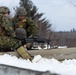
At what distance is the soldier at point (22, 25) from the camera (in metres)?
6.22

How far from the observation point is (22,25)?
263 inches

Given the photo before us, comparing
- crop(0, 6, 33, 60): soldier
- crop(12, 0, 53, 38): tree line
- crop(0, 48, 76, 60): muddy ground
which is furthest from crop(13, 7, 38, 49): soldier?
crop(12, 0, 53, 38): tree line

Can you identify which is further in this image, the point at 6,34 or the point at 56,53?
the point at 6,34

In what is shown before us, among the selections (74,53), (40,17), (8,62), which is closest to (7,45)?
(74,53)

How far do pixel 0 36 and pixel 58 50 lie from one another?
1132 mm

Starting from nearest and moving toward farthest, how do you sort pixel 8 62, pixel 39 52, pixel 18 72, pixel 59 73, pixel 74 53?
pixel 59 73 < pixel 18 72 < pixel 8 62 < pixel 39 52 < pixel 74 53

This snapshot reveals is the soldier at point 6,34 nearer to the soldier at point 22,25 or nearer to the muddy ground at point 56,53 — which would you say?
the soldier at point 22,25

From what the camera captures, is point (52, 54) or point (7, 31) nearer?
point (52, 54)

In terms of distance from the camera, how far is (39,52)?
17.6 feet

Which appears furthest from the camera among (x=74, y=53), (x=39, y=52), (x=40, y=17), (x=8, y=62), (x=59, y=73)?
(x=40, y=17)

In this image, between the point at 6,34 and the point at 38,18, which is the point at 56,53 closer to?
the point at 6,34

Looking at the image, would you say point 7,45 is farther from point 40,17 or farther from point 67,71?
point 40,17

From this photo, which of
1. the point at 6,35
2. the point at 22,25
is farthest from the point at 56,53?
the point at 22,25

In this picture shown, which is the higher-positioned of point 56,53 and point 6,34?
point 6,34
